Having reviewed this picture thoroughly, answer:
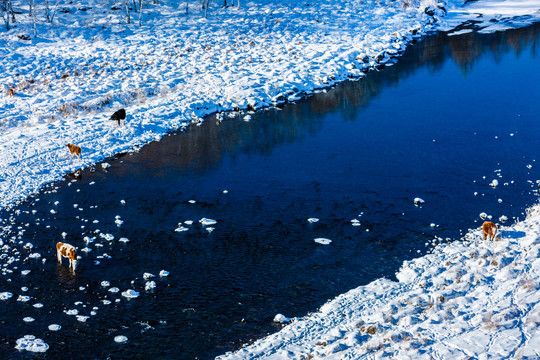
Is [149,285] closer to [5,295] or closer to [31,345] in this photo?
[31,345]

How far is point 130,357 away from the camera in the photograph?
13.6 metres

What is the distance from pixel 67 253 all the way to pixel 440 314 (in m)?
11.1

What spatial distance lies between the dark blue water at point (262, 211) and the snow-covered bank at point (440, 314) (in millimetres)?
824

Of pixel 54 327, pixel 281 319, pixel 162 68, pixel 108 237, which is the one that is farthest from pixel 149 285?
pixel 162 68

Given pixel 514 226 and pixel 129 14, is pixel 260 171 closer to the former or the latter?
pixel 514 226

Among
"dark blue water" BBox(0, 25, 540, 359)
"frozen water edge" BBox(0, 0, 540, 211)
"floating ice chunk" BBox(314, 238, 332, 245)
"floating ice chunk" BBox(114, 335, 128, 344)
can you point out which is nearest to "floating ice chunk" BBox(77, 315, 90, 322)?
"dark blue water" BBox(0, 25, 540, 359)

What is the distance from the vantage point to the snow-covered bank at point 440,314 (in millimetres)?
11922

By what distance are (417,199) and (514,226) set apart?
3.59m

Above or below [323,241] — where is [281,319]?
below

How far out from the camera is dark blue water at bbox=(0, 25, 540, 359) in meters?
15.1

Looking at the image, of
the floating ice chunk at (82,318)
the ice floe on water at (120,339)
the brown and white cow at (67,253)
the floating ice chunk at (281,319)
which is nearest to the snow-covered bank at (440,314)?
the floating ice chunk at (281,319)

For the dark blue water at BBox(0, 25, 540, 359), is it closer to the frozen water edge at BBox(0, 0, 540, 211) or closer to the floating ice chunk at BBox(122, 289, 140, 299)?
the floating ice chunk at BBox(122, 289, 140, 299)

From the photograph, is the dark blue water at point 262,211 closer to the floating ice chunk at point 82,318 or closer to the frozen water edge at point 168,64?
the floating ice chunk at point 82,318

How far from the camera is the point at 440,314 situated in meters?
13.2
